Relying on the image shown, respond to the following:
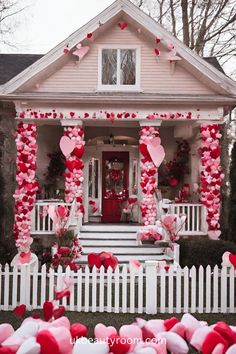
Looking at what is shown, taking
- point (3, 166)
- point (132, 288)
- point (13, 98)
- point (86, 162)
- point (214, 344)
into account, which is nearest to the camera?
point (214, 344)

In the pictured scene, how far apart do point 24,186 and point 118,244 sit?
3019mm

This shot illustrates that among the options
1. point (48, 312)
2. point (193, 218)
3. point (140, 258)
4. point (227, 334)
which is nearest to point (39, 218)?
point (140, 258)

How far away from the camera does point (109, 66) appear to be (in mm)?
13555

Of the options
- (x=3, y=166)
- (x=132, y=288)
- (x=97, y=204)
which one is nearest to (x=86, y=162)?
(x=97, y=204)

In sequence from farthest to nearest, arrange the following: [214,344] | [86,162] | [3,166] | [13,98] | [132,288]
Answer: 1. [86,162]
2. [3,166]
3. [13,98]
4. [132,288]
5. [214,344]

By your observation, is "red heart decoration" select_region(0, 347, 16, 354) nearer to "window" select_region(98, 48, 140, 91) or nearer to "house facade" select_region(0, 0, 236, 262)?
"house facade" select_region(0, 0, 236, 262)

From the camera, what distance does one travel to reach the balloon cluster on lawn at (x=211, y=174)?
13.0 meters

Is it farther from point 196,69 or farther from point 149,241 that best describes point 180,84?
point 149,241

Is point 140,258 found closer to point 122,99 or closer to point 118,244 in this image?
point 118,244

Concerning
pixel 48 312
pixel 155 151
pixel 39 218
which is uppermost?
pixel 155 151

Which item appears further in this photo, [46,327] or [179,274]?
[179,274]

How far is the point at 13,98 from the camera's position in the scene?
12891 mm

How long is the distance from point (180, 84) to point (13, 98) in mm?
4678

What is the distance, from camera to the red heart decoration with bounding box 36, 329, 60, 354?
1361mm
